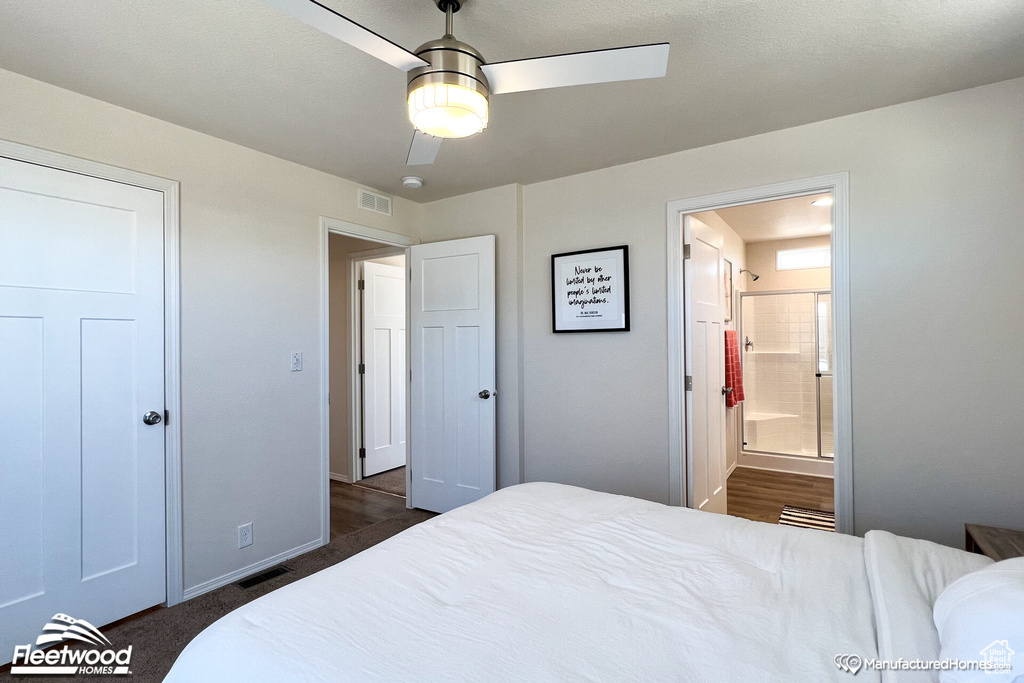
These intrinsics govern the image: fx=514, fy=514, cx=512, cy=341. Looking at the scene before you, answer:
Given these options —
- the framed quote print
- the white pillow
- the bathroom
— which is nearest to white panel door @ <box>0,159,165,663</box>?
the framed quote print

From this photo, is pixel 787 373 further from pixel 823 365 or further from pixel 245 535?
pixel 245 535

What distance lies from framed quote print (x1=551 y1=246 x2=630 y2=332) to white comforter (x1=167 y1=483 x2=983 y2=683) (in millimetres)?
1676

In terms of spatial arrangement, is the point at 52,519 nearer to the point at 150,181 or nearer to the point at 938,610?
the point at 150,181

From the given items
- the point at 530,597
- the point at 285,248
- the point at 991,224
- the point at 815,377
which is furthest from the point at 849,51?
the point at 815,377

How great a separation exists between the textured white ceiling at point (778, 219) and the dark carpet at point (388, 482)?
3.41 m

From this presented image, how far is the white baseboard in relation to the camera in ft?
8.49

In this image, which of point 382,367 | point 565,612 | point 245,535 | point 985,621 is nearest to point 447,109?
point 565,612

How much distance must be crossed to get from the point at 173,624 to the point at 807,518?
12.9 ft

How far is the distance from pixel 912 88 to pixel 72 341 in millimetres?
3758

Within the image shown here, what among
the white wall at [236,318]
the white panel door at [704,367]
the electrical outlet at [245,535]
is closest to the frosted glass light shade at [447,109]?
the white wall at [236,318]

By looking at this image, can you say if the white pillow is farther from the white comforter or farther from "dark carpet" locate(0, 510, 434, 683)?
"dark carpet" locate(0, 510, 434, 683)

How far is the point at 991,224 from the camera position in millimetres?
2178

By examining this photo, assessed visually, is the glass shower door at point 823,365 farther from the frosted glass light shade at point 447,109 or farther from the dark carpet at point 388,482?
the frosted glass light shade at point 447,109

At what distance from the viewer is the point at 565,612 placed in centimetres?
119
